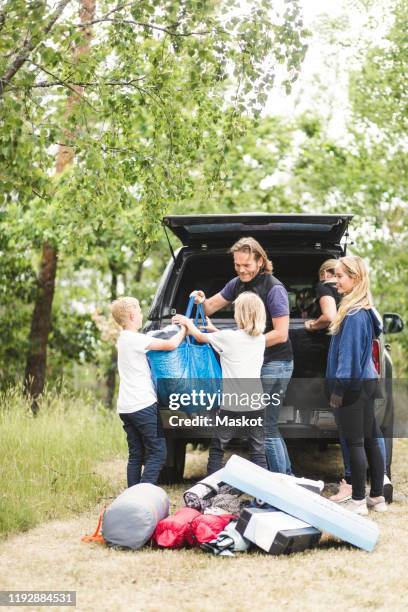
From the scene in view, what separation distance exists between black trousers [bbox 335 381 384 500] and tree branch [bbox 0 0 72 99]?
288cm

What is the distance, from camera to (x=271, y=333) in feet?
18.9

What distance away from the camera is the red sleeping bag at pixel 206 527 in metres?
4.91

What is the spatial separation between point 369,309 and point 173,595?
8.04 feet

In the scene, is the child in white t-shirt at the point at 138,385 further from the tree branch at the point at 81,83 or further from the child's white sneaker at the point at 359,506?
the tree branch at the point at 81,83

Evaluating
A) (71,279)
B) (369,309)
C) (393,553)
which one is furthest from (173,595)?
(71,279)

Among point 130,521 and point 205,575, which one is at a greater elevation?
point 130,521

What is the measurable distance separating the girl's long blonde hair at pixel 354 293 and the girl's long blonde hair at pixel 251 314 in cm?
53

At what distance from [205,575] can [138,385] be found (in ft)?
5.00

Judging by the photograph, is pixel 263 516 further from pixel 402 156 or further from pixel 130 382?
pixel 402 156

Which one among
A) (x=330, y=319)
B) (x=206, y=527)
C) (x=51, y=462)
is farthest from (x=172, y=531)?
(x=51, y=462)

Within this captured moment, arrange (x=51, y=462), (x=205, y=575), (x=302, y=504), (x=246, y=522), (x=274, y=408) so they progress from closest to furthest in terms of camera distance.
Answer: (x=205, y=575), (x=246, y=522), (x=302, y=504), (x=274, y=408), (x=51, y=462)

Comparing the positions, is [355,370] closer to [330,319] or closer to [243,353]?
[330,319]

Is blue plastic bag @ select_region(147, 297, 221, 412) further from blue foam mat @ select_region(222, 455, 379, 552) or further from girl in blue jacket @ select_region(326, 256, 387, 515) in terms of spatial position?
girl in blue jacket @ select_region(326, 256, 387, 515)

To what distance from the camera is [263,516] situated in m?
4.91
